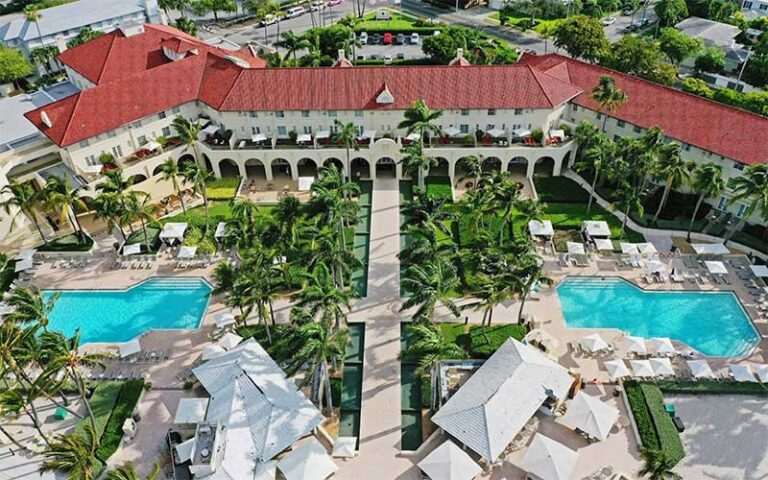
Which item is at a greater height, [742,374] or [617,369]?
[617,369]

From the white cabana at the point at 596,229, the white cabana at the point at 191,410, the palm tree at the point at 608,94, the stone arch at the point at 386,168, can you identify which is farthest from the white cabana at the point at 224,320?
the palm tree at the point at 608,94

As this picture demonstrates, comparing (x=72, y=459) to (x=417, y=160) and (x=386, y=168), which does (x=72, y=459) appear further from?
(x=386, y=168)

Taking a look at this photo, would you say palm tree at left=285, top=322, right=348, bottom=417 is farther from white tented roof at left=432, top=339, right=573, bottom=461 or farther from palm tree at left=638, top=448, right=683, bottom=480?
palm tree at left=638, top=448, right=683, bottom=480

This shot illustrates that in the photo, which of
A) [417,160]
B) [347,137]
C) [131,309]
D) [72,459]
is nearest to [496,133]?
[417,160]

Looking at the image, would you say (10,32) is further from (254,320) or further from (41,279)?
(254,320)

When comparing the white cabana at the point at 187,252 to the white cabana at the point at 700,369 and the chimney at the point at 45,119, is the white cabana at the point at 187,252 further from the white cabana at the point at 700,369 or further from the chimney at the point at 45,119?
the white cabana at the point at 700,369

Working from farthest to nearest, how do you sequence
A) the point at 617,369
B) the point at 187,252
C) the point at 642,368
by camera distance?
the point at 187,252 → the point at 642,368 → the point at 617,369
